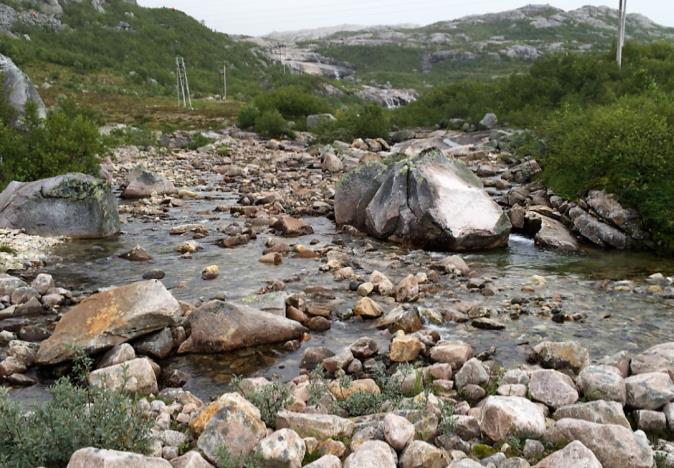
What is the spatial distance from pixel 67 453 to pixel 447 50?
176837mm

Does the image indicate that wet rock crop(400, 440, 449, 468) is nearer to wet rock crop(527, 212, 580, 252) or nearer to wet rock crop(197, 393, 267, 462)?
wet rock crop(197, 393, 267, 462)

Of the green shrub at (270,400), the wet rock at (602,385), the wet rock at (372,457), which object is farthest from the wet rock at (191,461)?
the wet rock at (602,385)

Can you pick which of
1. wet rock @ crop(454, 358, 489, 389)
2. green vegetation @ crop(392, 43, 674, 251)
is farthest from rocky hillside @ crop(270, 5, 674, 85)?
wet rock @ crop(454, 358, 489, 389)

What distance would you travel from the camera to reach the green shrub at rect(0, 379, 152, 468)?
181 inches

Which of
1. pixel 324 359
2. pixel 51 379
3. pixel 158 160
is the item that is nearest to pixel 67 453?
pixel 51 379

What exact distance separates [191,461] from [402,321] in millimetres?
5063

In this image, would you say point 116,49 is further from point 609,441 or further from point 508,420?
point 609,441

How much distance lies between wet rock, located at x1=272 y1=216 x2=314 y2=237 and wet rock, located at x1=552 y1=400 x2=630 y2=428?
10.8m

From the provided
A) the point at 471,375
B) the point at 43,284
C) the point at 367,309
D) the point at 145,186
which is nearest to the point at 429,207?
the point at 367,309

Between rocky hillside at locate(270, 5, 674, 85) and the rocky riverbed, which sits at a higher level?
rocky hillside at locate(270, 5, 674, 85)

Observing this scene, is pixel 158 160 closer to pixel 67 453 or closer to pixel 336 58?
pixel 67 453

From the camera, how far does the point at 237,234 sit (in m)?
15.4

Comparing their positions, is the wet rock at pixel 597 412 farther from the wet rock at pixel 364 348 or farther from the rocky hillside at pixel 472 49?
the rocky hillside at pixel 472 49

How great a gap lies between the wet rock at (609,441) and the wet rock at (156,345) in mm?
5307
